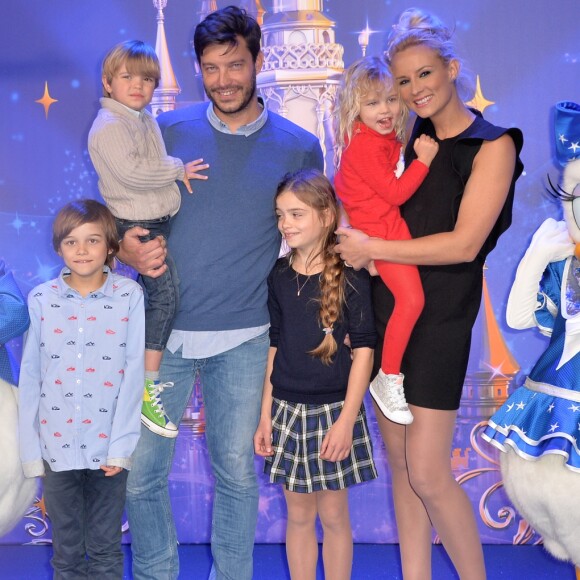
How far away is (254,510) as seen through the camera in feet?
8.48

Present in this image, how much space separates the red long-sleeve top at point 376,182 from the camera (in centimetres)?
229

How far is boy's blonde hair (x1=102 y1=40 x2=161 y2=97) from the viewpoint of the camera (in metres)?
2.41

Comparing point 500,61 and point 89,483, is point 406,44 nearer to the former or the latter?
point 500,61

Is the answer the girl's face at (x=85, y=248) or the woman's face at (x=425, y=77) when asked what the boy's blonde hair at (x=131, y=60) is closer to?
the girl's face at (x=85, y=248)

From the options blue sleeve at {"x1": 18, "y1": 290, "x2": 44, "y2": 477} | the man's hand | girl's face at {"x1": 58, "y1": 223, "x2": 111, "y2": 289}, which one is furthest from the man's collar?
blue sleeve at {"x1": 18, "y1": 290, "x2": 44, "y2": 477}

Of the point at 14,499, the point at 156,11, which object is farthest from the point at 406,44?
the point at 14,499

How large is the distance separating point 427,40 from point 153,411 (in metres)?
1.33

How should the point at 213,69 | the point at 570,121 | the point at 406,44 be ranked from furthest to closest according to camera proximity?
1. the point at 213,69
2. the point at 406,44
3. the point at 570,121

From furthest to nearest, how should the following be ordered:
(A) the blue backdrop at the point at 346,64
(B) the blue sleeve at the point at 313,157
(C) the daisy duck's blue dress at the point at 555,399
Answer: (A) the blue backdrop at the point at 346,64 < (B) the blue sleeve at the point at 313,157 < (C) the daisy duck's blue dress at the point at 555,399

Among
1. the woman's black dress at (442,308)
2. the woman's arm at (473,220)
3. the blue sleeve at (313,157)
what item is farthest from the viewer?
the blue sleeve at (313,157)

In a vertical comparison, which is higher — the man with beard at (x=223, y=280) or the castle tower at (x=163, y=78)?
the castle tower at (x=163, y=78)

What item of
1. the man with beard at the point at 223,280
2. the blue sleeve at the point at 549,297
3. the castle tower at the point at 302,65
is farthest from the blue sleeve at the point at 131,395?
the castle tower at the point at 302,65

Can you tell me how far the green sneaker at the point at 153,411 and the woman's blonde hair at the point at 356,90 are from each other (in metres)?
0.90

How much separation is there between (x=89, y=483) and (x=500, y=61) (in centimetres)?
220
